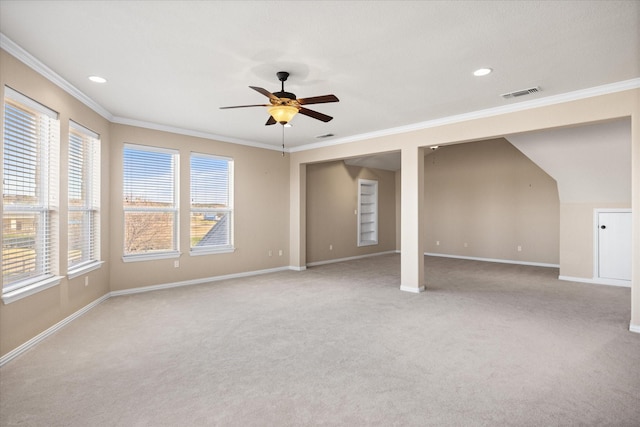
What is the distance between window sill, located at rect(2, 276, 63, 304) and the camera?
9.53 feet

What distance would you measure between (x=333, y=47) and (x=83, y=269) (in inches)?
153

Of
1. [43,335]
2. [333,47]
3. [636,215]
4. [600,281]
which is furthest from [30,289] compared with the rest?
[600,281]

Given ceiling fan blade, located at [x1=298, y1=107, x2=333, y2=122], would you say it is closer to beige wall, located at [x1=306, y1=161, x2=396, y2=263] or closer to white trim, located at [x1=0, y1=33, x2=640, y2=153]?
white trim, located at [x1=0, y1=33, x2=640, y2=153]

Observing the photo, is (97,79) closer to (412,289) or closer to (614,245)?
(412,289)

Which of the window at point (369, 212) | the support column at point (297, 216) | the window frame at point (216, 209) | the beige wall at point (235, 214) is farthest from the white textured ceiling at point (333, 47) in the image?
the window at point (369, 212)

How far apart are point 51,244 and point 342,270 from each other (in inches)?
201

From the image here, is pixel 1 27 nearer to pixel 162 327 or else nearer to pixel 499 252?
pixel 162 327

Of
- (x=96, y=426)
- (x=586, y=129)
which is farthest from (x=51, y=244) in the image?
(x=586, y=129)

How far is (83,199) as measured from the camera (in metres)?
4.49

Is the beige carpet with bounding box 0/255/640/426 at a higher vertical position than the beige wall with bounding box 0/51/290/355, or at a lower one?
lower

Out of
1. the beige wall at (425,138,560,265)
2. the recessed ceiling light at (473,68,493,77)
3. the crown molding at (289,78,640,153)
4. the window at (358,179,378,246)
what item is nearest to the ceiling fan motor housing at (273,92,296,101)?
the recessed ceiling light at (473,68,493,77)

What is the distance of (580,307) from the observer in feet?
15.0

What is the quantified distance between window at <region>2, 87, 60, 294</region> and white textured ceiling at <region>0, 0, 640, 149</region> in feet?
1.78

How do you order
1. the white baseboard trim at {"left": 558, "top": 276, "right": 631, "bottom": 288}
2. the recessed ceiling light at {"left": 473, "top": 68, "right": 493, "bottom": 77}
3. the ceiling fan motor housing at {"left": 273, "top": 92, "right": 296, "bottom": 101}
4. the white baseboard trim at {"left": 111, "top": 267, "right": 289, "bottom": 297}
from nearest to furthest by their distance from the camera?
the ceiling fan motor housing at {"left": 273, "top": 92, "right": 296, "bottom": 101}
the recessed ceiling light at {"left": 473, "top": 68, "right": 493, "bottom": 77}
the white baseboard trim at {"left": 111, "top": 267, "right": 289, "bottom": 297}
the white baseboard trim at {"left": 558, "top": 276, "right": 631, "bottom": 288}
